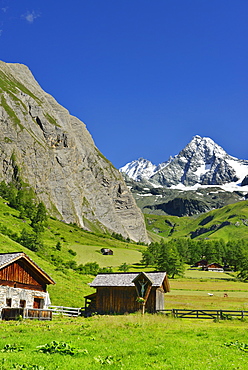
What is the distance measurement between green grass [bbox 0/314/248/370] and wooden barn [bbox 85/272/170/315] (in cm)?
1968

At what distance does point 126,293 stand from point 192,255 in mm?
146473

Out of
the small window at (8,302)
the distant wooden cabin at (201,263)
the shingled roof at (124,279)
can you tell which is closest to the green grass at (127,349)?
the small window at (8,302)

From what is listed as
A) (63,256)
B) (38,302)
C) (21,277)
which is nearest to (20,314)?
(21,277)

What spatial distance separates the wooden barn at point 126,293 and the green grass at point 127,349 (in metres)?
19.7

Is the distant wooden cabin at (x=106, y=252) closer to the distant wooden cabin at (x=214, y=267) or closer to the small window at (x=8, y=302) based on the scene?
the distant wooden cabin at (x=214, y=267)

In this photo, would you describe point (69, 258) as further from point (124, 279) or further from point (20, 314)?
point (20, 314)

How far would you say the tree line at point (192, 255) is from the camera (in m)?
126


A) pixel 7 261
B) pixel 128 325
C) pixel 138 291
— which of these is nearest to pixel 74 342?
pixel 128 325

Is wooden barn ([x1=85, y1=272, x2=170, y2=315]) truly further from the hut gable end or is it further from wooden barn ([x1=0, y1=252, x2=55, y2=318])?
the hut gable end

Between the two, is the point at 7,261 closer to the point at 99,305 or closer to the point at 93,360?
the point at 99,305

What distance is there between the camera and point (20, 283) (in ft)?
124

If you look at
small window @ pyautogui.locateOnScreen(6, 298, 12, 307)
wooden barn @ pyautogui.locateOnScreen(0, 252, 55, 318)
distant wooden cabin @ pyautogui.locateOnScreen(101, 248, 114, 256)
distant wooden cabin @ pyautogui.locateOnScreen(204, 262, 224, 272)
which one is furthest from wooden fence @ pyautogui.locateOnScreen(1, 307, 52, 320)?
distant wooden cabin @ pyautogui.locateOnScreen(204, 262, 224, 272)

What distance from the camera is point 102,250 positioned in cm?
16238

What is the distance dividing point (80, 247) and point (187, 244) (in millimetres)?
66036
